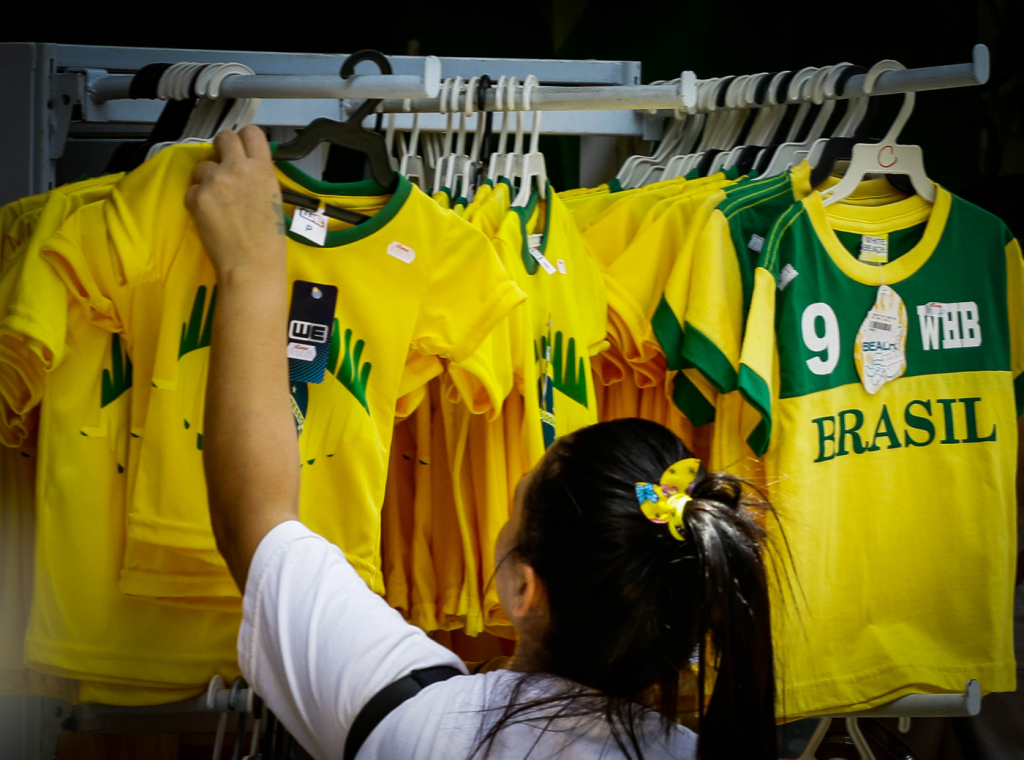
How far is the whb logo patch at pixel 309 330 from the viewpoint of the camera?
1241 mm

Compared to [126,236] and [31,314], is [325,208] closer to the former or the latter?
→ [126,236]

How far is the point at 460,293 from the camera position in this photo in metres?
1.31

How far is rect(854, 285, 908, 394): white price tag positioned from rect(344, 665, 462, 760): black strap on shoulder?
934 millimetres

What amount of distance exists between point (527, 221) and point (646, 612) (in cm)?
77

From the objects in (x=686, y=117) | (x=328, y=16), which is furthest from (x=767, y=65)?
(x=328, y=16)

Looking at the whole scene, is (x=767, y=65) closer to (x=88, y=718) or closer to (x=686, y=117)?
(x=686, y=117)

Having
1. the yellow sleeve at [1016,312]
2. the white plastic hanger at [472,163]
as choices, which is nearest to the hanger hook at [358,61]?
the white plastic hanger at [472,163]

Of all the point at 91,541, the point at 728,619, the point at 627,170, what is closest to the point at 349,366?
the point at 91,541

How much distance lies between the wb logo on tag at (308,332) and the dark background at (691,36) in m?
1.43

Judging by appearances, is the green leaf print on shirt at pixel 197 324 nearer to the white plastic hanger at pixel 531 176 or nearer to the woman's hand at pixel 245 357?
the woman's hand at pixel 245 357

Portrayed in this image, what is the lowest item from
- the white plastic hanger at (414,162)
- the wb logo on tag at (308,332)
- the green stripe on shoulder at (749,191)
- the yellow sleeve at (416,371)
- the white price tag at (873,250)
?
the yellow sleeve at (416,371)

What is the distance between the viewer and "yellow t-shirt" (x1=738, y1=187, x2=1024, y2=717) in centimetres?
146

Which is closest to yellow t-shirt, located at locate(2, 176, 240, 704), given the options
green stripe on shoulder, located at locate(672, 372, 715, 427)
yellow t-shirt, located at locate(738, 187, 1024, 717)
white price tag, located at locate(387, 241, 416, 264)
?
white price tag, located at locate(387, 241, 416, 264)

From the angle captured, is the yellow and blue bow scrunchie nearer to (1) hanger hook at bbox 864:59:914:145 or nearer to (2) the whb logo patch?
(2) the whb logo patch
